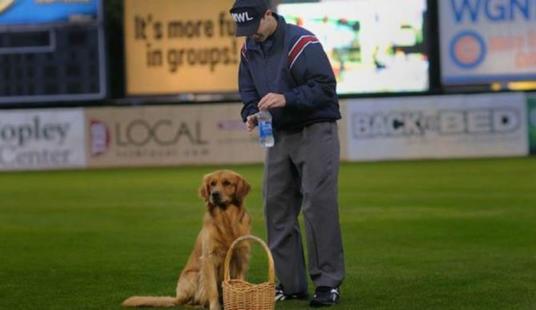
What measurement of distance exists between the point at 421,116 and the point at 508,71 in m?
3.32

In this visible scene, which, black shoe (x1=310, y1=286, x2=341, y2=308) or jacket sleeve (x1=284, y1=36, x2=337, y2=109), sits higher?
jacket sleeve (x1=284, y1=36, x2=337, y2=109)

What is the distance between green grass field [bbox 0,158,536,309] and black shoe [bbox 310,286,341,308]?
0.08 metres

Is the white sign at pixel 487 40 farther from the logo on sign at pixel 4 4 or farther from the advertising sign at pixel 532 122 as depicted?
the logo on sign at pixel 4 4

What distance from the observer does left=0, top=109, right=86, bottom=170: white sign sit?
2934cm

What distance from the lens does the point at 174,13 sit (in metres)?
30.4

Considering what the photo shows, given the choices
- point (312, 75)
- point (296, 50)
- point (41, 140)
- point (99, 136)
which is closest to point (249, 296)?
point (312, 75)

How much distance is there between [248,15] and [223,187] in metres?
1.10

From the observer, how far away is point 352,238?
514 inches

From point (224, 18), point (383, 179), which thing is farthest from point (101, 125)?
point (383, 179)

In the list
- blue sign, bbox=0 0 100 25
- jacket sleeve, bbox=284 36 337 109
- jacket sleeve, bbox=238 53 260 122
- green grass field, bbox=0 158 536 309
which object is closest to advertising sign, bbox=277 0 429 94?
blue sign, bbox=0 0 100 25

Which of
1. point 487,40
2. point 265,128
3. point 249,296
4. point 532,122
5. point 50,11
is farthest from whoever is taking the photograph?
point 487,40

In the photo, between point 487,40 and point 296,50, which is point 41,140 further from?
point 296,50

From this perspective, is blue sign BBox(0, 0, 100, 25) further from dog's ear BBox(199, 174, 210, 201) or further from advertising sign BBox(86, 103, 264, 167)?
dog's ear BBox(199, 174, 210, 201)

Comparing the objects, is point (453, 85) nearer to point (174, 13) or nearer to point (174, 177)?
point (174, 13)
